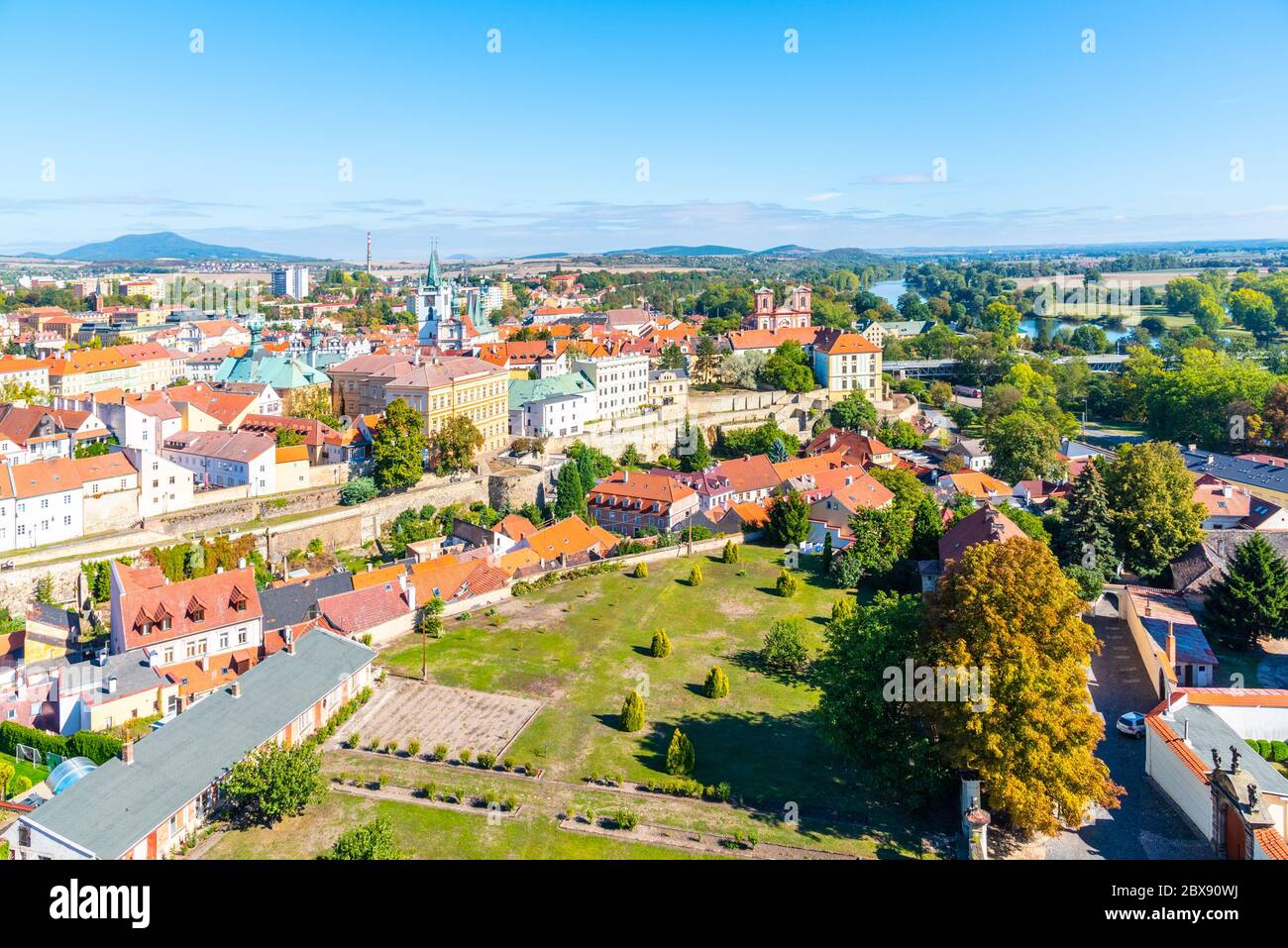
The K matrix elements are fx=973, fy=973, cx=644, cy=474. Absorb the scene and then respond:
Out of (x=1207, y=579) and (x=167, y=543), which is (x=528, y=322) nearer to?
(x=167, y=543)

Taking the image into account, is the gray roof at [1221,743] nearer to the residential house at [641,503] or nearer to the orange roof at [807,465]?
the residential house at [641,503]

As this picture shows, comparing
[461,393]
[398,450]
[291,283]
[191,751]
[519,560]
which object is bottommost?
[191,751]

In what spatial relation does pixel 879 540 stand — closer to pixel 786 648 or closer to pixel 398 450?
pixel 786 648

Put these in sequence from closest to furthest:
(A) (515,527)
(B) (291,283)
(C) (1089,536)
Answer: (C) (1089,536)
(A) (515,527)
(B) (291,283)

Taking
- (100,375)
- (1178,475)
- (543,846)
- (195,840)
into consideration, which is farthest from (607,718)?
(100,375)

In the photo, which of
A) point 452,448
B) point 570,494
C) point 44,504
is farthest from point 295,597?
point 570,494

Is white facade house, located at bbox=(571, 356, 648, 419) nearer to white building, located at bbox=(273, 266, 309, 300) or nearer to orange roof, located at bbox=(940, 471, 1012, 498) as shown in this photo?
orange roof, located at bbox=(940, 471, 1012, 498)

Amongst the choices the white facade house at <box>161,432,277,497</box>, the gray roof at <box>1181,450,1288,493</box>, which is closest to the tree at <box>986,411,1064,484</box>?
the gray roof at <box>1181,450,1288,493</box>
